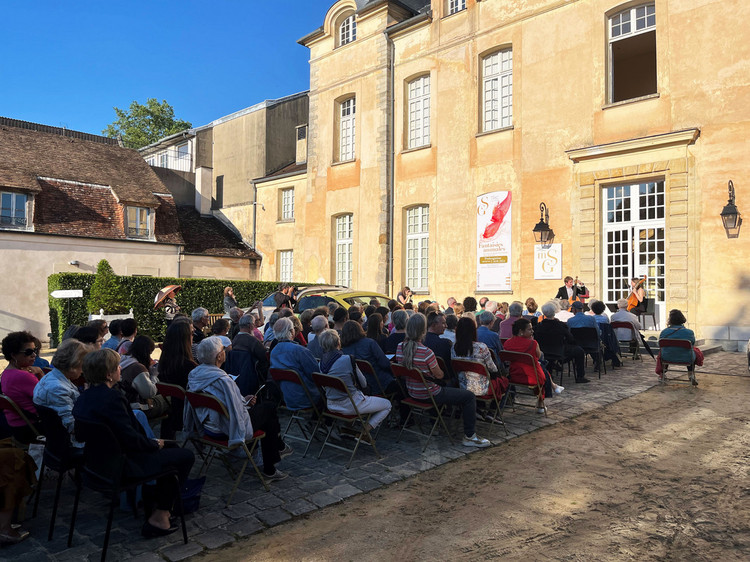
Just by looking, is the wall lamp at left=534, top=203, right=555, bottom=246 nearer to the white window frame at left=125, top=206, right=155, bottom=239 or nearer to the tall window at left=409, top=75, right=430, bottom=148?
the tall window at left=409, top=75, right=430, bottom=148

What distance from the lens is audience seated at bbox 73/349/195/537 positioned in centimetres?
351

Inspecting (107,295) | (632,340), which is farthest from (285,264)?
(632,340)

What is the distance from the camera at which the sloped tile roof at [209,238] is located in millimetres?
25062

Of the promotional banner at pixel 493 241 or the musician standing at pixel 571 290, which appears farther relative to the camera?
the promotional banner at pixel 493 241

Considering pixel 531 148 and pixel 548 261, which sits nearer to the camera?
pixel 548 261

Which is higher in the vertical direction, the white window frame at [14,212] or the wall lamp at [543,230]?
the white window frame at [14,212]

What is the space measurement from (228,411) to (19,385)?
1665mm

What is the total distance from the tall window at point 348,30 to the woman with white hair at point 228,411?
60.9 ft

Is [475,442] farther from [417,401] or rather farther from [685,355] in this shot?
[685,355]

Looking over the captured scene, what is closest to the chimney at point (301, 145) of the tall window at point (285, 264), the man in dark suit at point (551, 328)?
the tall window at point (285, 264)

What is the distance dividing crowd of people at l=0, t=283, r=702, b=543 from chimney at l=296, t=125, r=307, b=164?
19320 millimetres

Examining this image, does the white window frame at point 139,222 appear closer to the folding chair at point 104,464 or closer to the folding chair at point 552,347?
the folding chair at point 552,347

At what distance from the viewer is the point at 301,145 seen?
2656 cm

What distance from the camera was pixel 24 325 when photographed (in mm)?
20266
